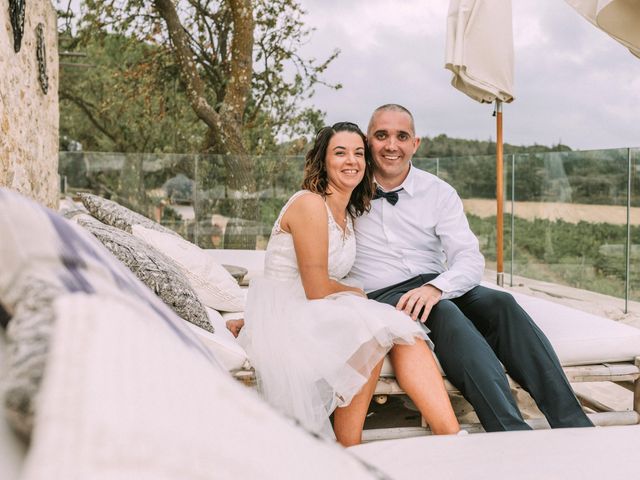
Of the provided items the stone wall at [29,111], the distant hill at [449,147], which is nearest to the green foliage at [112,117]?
the stone wall at [29,111]

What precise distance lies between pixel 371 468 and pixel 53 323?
356 mm

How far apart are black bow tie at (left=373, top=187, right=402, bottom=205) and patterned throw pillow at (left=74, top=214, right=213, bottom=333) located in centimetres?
122

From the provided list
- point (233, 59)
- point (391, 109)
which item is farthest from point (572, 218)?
point (233, 59)

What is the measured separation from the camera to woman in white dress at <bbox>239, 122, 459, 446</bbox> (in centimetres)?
209

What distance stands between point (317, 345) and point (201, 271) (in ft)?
4.14

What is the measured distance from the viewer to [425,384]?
7.18ft

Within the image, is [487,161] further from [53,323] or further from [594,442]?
[53,323]

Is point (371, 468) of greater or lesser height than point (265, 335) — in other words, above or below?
above

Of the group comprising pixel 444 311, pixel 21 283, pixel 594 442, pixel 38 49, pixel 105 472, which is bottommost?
pixel 594 442

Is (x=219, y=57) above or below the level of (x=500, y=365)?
above

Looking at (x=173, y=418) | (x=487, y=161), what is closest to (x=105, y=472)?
(x=173, y=418)

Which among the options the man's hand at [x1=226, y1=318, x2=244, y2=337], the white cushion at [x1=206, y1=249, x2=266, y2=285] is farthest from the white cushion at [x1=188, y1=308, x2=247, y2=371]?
the white cushion at [x1=206, y1=249, x2=266, y2=285]

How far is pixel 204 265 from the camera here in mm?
3273

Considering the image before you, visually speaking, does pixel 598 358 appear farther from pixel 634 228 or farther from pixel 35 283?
pixel 634 228
